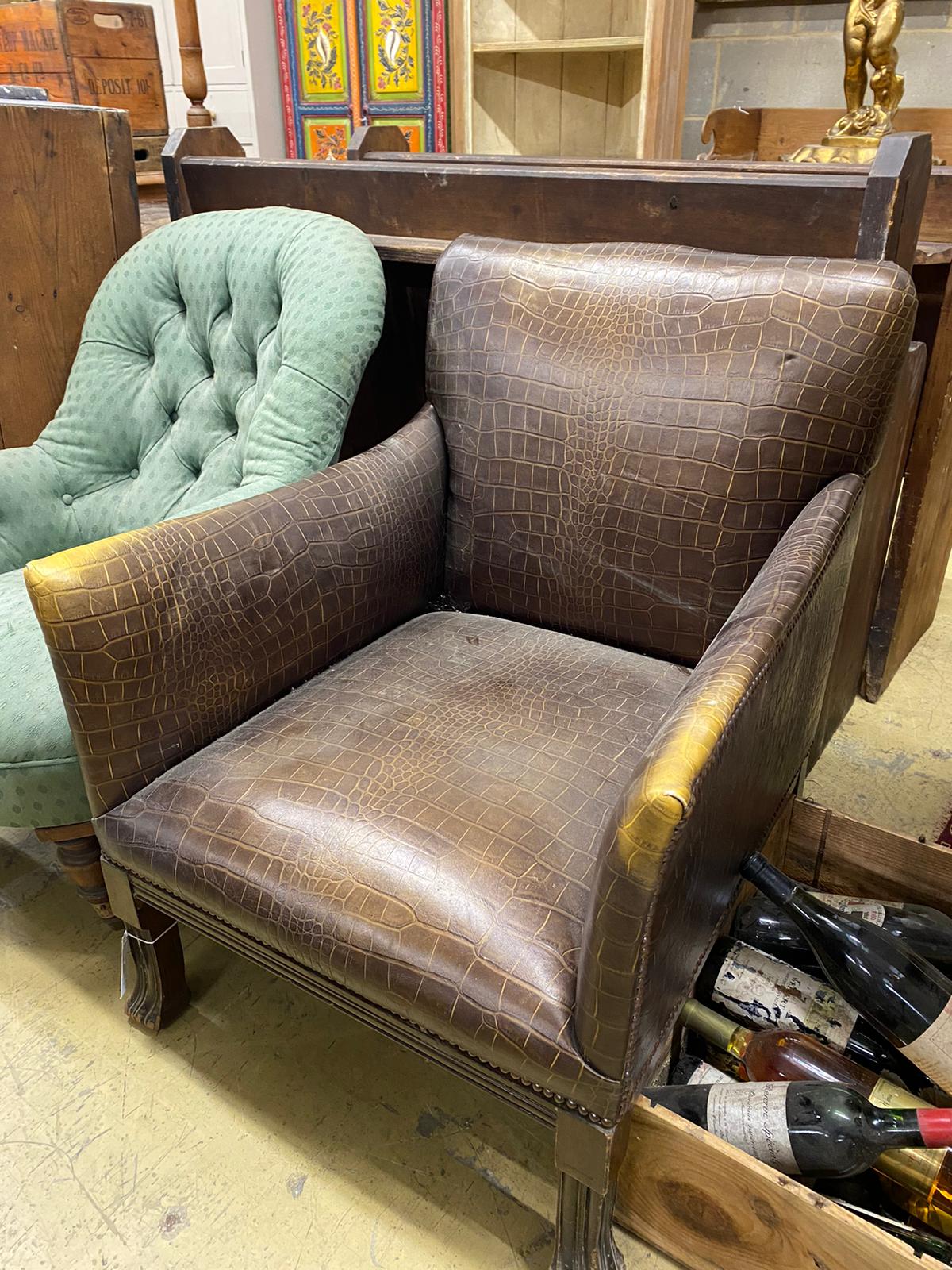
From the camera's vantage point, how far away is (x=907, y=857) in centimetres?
116

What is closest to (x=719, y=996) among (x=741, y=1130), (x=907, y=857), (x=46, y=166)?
(x=741, y=1130)

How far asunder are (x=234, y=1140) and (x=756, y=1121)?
59cm

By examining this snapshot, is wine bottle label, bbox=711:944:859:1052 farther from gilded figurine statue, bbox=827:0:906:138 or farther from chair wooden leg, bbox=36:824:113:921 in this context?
gilded figurine statue, bbox=827:0:906:138

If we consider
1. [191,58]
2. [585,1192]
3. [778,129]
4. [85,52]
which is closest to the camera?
[585,1192]

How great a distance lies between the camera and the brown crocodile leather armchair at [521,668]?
77 cm

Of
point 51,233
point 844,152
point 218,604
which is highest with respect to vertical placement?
point 844,152

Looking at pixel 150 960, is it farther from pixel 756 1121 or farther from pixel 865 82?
pixel 865 82

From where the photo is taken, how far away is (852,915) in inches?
42.4

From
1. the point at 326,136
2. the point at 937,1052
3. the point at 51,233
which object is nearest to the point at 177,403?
the point at 51,233

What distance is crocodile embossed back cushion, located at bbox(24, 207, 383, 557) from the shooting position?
127cm

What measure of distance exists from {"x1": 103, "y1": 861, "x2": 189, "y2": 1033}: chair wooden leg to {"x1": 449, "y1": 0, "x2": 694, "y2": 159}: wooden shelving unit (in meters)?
2.45

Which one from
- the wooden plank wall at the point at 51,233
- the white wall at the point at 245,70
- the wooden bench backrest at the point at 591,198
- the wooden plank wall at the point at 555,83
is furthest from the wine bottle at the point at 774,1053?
the white wall at the point at 245,70

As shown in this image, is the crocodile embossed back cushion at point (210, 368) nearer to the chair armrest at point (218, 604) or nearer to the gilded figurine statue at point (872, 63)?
the chair armrest at point (218, 604)

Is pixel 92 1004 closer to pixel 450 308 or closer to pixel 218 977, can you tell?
pixel 218 977
